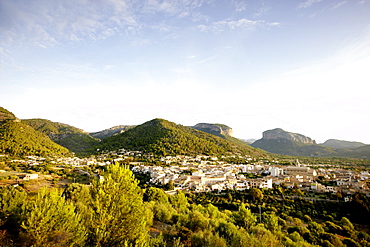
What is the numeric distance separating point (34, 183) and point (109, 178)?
2622 centimetres

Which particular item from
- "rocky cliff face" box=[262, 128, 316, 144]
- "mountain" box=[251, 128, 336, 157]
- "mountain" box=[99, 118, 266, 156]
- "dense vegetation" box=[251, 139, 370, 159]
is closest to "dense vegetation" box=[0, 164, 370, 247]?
"mountain" box=[99, 118, 266, 156]

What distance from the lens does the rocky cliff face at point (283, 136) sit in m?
159

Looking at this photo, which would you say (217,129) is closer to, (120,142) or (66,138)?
(120,142)

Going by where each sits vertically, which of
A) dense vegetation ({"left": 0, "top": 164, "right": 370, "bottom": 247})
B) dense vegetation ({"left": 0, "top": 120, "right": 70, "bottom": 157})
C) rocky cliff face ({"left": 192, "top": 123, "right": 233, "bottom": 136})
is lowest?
dense vegetation ({"left": 0, "top": 164, "right": 370, "bottom": 247})

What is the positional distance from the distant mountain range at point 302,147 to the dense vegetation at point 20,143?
423 ft

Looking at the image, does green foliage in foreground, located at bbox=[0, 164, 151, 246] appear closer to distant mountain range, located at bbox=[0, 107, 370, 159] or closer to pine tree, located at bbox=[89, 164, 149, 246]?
pine tree, located at bbox=[89, 164, 149, 246]

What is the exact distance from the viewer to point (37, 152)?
45312 mm

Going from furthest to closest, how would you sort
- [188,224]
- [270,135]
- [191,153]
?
[270,135] < [191,153] < [188,224]

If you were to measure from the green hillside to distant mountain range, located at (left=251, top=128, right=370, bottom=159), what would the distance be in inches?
5081

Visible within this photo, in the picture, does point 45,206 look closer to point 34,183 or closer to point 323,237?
point 323,237

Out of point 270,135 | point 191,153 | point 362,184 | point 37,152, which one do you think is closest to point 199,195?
point 362,184

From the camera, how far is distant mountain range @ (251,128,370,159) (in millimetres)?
109100

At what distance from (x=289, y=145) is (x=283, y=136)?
938 inches

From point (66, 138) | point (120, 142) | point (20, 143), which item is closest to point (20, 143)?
point (20, 143)
